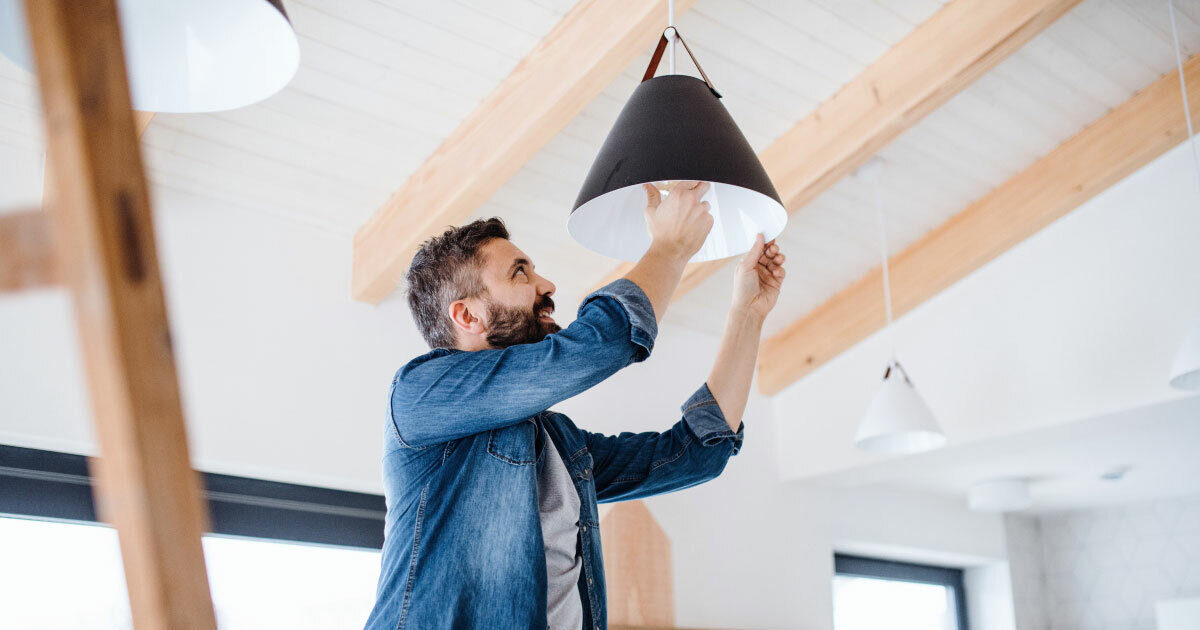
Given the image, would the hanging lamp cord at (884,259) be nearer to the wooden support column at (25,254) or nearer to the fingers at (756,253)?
the fingers at (756,253)

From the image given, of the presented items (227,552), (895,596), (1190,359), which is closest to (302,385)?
(227,552)

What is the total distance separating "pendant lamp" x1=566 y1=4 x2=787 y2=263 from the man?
0.20 feet

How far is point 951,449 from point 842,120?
141 centimetres

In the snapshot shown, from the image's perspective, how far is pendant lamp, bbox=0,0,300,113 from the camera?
104 cm

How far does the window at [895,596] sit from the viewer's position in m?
4.76

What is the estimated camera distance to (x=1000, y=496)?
14.1ft

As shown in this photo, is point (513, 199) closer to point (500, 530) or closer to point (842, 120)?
point (842, 120)

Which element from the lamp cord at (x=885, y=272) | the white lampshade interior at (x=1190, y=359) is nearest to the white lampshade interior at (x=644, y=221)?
the white lampshade interior at (x=1190, y=359)

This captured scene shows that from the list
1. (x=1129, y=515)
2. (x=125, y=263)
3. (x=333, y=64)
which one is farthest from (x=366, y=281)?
(x=1129, y=515)

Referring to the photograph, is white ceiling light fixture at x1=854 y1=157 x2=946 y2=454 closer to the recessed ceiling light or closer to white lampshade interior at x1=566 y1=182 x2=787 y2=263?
the recessed ceiling light

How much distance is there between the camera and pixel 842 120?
3088 millimetres

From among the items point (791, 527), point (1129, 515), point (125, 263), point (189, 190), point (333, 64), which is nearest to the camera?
point (125, 263)

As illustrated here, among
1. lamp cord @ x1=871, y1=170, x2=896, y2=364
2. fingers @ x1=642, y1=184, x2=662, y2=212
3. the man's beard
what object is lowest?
the man's beard

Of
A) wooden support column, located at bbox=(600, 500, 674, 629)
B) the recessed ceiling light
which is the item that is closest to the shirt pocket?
wooden support column, located at bbox=(600, 500, 674, 629)
